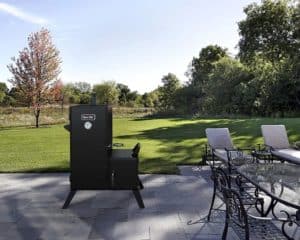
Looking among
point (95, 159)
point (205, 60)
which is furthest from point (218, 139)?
point (205, 60)

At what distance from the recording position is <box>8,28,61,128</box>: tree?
935 inches

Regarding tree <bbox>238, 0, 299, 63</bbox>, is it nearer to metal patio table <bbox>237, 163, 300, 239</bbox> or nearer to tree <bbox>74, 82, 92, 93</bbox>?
metal patio table <bbox>237, 163, 300, 239</bbox>

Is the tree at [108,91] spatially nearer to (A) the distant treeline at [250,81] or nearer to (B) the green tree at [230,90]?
(A) the distant treeline at [250,81]

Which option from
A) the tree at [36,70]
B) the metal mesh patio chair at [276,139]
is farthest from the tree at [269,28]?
the tree at [36,70]

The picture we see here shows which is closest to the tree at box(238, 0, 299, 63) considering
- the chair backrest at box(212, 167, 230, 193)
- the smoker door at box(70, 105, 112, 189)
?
the smoker door at box(70, 105, 112, 189)

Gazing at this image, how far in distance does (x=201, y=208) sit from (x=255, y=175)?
3.12 feet

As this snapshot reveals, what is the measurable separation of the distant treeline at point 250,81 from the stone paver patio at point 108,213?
1188 centimetres

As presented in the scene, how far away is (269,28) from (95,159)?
53.2ft

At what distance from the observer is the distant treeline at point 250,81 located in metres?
18.4

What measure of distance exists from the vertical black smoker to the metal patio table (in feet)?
4.37

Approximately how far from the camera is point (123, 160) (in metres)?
4.58

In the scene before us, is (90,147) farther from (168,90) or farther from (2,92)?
(2,92)

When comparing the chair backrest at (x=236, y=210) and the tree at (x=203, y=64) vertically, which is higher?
the tree at (x=203, y=64)

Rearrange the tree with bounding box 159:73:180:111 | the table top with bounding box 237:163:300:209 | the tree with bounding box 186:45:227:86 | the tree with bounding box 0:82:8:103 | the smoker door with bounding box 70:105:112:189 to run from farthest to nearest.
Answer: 1. the tree with bounding box 186:45:227:86
2. the tree with bounding box 159:73:180:111
3. the tree with bounding box 0:82:8:103
4. the smoker door with bounding box 70:105:112:189
5. the table top with bounding box 237:163:300:209
